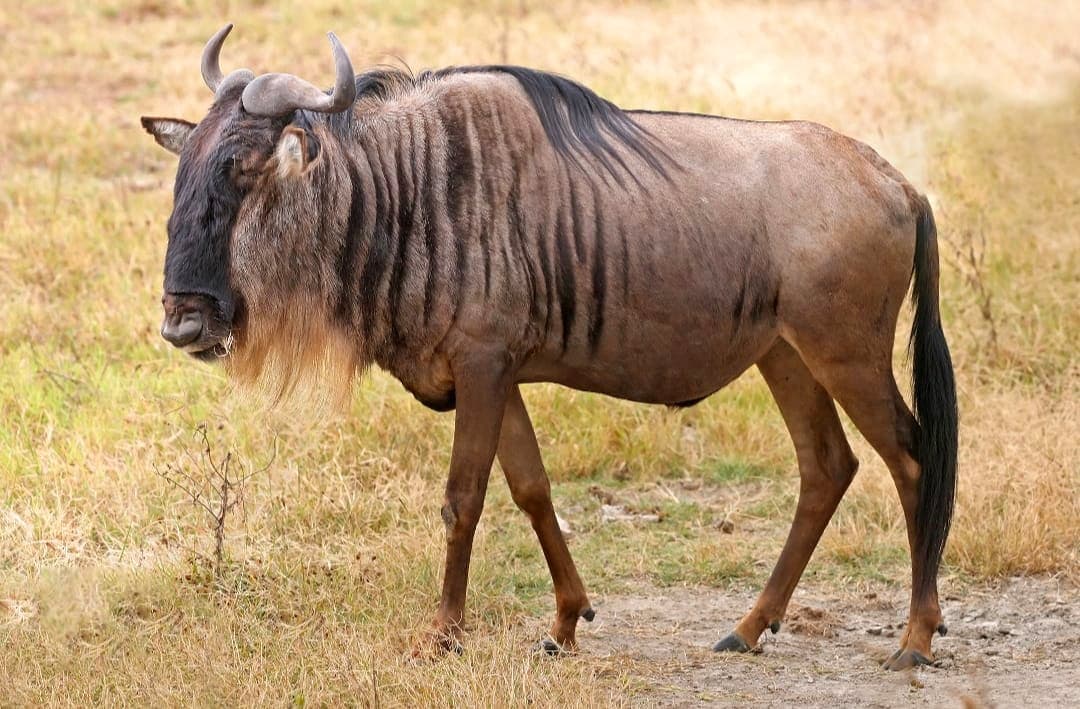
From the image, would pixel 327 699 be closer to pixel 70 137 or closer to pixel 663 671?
pixel 663 671

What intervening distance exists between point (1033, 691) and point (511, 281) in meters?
1.88

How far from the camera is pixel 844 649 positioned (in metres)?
4.71

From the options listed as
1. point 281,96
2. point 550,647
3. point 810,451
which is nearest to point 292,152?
point 281,96

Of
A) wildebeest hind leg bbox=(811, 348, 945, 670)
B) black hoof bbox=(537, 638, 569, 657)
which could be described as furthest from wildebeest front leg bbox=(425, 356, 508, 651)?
wildebeest hind leg bbox=(811, 348, 945, 670)

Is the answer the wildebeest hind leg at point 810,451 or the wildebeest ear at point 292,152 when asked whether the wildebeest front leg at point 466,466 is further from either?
the wildebeest hind leg at point 810,451

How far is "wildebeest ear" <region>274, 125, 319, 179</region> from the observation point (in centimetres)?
399

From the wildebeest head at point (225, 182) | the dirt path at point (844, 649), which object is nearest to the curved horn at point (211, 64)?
the wildebeest head at point (225, 182)

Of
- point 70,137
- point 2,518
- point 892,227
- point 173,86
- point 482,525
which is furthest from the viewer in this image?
point 173,86

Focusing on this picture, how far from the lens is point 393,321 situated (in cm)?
431

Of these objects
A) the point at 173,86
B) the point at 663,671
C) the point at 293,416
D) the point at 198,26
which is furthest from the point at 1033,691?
the point at 198,26

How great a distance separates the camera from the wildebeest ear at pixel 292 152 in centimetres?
399

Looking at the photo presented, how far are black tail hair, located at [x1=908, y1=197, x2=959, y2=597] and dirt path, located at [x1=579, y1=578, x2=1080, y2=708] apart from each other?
307 millimetres

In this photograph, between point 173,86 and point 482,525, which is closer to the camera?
point 482,525

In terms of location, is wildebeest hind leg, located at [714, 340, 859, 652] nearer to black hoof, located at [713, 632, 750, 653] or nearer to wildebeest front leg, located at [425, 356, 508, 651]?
black hoof, located at [713, 632, 750, 653]
